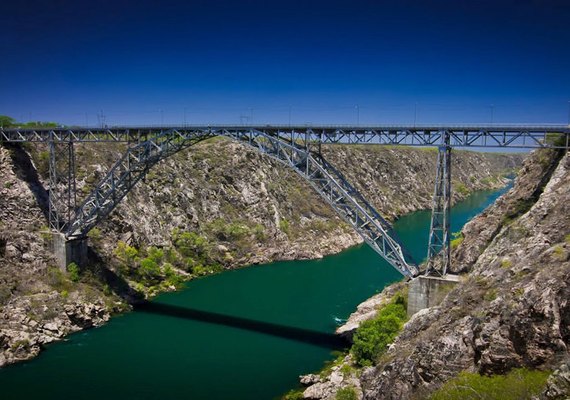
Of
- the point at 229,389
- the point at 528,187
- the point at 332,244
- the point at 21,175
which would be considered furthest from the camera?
the point at 332,244

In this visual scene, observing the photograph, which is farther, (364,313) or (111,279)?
(111,279)

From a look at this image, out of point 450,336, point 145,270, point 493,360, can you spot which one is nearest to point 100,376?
point 145,270

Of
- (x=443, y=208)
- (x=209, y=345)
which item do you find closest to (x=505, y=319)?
(x=443, y=208)

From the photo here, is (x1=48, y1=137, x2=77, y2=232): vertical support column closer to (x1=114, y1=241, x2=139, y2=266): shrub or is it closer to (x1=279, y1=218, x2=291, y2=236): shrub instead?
(x1=114, y1=241, x2=139, y2=266): shrub

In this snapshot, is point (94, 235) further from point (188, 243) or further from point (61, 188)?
point (188, 243)

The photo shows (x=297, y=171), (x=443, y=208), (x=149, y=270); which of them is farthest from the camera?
(x=149, y=270)

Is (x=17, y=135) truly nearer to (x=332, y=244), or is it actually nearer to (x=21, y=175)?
(x=21, y=175)
